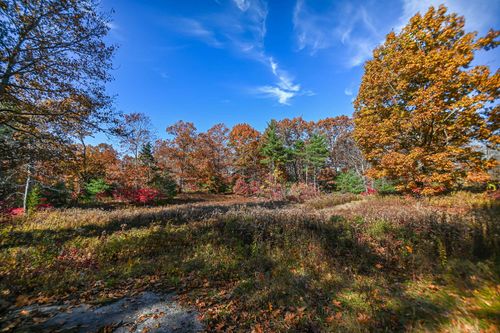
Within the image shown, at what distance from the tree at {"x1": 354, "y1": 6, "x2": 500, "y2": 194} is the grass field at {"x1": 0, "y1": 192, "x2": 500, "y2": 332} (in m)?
2.55

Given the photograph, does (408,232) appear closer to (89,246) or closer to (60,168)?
(89,246)

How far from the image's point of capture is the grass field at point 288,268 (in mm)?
3189

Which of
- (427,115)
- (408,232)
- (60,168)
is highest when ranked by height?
(427,115)

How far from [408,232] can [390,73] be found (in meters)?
10.7

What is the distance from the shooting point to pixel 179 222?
10008 millimetres

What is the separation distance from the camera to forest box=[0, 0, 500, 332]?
3.51 meters

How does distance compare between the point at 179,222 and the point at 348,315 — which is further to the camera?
the point at 179,222

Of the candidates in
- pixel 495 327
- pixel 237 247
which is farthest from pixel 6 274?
pixel 495 327

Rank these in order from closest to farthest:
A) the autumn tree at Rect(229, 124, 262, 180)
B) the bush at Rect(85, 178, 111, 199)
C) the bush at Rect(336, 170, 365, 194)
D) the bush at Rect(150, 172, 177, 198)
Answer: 1. the bush at Rect(85, 178, 111, 199)
2. the bush at Rect(150, 172, 177, 198)
3. the bush at Rect(336, 170, 365, 194)
4. the autumn tree at Rect(229, 124, 262, 180)

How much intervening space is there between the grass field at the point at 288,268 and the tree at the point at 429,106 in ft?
8.35

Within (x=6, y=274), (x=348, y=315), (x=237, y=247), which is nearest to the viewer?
(x=348, y=315)

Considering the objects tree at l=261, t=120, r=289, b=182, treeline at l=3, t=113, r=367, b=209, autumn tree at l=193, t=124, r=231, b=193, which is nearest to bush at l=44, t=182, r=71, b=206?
treeline at l=3, t=113, r=367, b=209

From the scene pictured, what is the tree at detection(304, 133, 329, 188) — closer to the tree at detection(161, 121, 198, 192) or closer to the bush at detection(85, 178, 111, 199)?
the tree at detection(161, 121, 198, 192)

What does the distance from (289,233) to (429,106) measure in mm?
10321
